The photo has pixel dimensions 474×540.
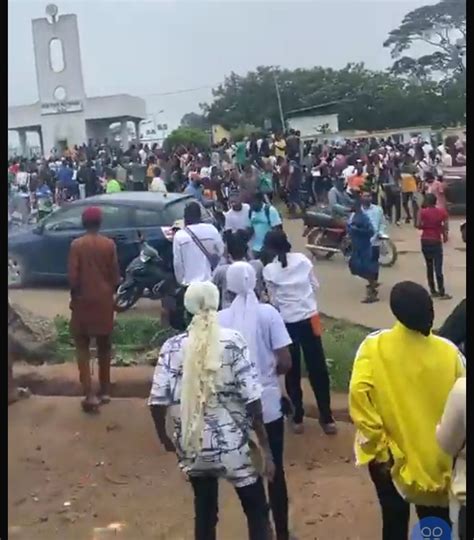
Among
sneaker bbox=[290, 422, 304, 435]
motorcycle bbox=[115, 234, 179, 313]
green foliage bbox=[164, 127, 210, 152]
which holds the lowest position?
sneaker bbox=[290, 422, 304, 435]

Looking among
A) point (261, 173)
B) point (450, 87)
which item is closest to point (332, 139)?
point (261, 173)

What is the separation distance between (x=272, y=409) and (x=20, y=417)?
2.66m

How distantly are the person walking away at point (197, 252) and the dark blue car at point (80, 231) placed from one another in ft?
8.99

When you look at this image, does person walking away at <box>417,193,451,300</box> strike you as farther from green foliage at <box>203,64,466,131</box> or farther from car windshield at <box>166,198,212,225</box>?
green foliage at <box>203,64,466,131</box>

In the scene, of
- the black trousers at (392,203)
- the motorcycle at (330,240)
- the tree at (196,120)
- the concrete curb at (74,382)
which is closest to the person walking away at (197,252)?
the concrete curb at (74,382)

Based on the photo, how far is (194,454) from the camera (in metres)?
3.70

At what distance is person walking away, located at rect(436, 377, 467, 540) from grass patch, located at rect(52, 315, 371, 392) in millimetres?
3515

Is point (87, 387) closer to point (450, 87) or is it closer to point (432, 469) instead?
point (432, 469)

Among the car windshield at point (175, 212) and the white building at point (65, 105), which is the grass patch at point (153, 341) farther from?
the white building at point (65, 105)

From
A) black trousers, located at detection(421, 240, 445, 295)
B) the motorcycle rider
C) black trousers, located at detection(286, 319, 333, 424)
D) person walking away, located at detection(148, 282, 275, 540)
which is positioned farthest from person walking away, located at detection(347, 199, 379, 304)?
person walking away, located at detection(148, 282, 275, 540)

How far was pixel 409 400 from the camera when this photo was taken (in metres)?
3.43

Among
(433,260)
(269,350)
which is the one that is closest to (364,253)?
(433,260)

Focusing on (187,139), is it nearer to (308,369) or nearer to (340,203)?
(340,203)

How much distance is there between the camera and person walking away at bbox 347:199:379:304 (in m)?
10.1
